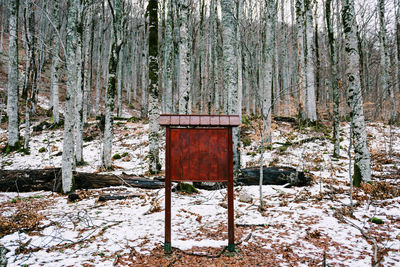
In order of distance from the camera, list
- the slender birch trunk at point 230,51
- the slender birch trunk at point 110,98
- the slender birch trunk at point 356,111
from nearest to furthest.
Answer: the slender birch trunk at point 356,111 → the slender birch trunk at point 230,51 → the slender birch trunk at point 110,98

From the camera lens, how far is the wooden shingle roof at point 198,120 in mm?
3445

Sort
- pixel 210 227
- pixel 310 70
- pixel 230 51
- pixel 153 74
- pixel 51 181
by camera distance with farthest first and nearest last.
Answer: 1. pixel 310 70
2. pixel 153 74
3. pixel 230 51
4. pixel 51 181
5. pixel 210 227

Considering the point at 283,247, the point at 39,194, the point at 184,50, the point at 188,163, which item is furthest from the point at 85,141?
the point at 283,247

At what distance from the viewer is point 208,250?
359 cm

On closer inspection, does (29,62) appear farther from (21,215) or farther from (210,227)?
(210,227)

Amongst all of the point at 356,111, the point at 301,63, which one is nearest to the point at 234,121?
the point at 356,111

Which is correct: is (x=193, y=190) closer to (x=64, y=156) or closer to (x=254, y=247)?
(x=254, y=247)

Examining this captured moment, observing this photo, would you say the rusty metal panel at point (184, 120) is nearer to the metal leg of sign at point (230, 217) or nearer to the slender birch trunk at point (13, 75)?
the metal leg of sign at point (230, 217)

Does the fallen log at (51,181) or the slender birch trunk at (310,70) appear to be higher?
the slender birch trunk at (310,70)

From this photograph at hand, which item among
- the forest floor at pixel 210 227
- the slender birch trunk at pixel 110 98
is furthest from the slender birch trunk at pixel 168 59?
the forest floor at pixel 210 227

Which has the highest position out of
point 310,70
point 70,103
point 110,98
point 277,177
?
point 310,70

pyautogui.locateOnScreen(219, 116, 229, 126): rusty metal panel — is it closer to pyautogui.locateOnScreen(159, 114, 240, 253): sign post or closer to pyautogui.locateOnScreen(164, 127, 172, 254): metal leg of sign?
pyautogui.locateOnScreen(159, 114, 240, 253): sign post

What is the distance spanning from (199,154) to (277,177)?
4570mm

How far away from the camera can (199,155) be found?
3.57 metres
